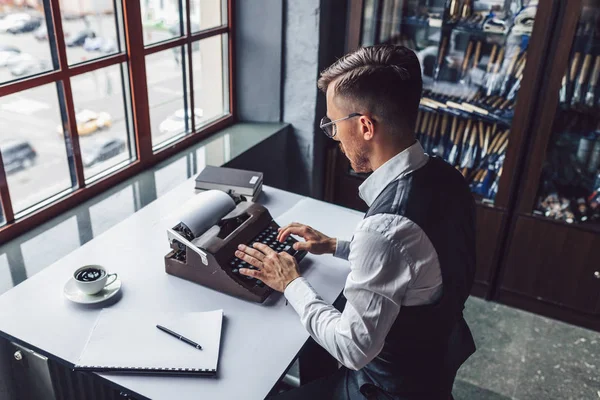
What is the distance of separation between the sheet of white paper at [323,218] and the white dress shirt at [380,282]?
1.93ft

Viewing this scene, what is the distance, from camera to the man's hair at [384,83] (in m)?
1.22

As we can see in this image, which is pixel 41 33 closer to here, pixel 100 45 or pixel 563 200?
pixel 100 45

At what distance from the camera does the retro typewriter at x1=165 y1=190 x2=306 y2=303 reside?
1.50 m

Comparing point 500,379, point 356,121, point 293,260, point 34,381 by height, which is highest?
point 356,121

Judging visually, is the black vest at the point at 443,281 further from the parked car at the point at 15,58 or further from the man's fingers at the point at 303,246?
the parked car at the point at 15,58

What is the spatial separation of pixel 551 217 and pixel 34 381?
7.17 feet

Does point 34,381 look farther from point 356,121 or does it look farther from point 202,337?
point 356,121

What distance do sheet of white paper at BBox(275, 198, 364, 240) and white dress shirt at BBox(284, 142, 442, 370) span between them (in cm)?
59

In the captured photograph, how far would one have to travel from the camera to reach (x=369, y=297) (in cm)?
117

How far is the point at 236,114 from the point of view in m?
2.88

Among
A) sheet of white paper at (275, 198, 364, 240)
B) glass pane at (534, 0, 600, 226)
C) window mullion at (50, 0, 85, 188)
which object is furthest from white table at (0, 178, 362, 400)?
glass pane at (534, 0, 600, 226)

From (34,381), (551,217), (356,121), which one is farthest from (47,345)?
(551,217)

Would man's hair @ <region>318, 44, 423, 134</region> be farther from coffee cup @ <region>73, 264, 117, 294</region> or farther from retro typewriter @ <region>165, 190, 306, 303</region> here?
coffee cup @ <region>73, 264, 117, 294</region>

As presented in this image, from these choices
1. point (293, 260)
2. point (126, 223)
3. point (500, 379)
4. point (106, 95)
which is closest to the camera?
point (293, 260)
